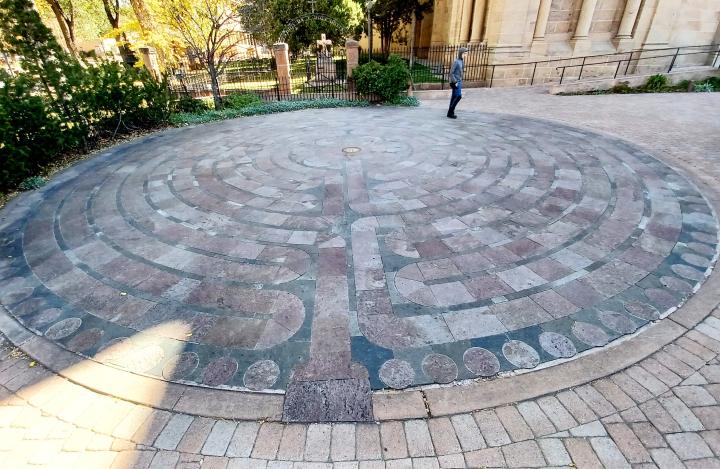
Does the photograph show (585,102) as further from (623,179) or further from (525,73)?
(623,179)

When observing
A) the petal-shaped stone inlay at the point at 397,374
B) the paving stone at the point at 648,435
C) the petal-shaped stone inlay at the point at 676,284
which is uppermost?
the petal-shaped stone inlay at the point at 676,284

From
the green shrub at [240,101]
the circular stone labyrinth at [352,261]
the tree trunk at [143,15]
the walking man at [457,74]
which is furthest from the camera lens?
the tree trunk at [143,15]

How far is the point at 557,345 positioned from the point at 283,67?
15.1 meters

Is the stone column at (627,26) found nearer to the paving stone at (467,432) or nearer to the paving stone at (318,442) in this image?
the paving stone at (467,432)

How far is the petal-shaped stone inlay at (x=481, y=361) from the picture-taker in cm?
276

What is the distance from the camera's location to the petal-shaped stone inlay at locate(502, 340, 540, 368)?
9.27 ft

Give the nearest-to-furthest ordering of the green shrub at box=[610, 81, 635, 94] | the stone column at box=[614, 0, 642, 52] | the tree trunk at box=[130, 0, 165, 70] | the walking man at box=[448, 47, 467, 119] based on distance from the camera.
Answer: the walking man at box=[448, 47, 467, 119] < the tree trunk at box=[130, 0, 165, 70] < the green shrub at box=[610, 81, 635, 94] < the stone column at box=[614, 0, 642, 52]

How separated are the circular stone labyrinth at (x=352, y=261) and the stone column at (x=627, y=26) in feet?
45.7

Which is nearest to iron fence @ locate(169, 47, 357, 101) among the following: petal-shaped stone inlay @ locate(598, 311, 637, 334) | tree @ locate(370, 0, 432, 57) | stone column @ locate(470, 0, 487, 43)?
tree @ locate(370, 0, 432, 57)

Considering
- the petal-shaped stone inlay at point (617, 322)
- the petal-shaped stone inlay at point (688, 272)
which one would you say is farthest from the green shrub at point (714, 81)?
the petal-shaped stone inlay at point (617, 322)

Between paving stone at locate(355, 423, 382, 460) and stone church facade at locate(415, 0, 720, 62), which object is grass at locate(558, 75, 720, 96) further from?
paving stone at locate(355, 423, 382, 460)

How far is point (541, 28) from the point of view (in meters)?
16.0

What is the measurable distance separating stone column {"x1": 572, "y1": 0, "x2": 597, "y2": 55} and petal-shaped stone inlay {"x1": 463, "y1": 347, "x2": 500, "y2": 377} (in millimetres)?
19397

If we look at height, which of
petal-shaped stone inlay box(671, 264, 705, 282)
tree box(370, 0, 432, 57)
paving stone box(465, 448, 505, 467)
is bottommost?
paving stone box(465, 448, 505, 467)
